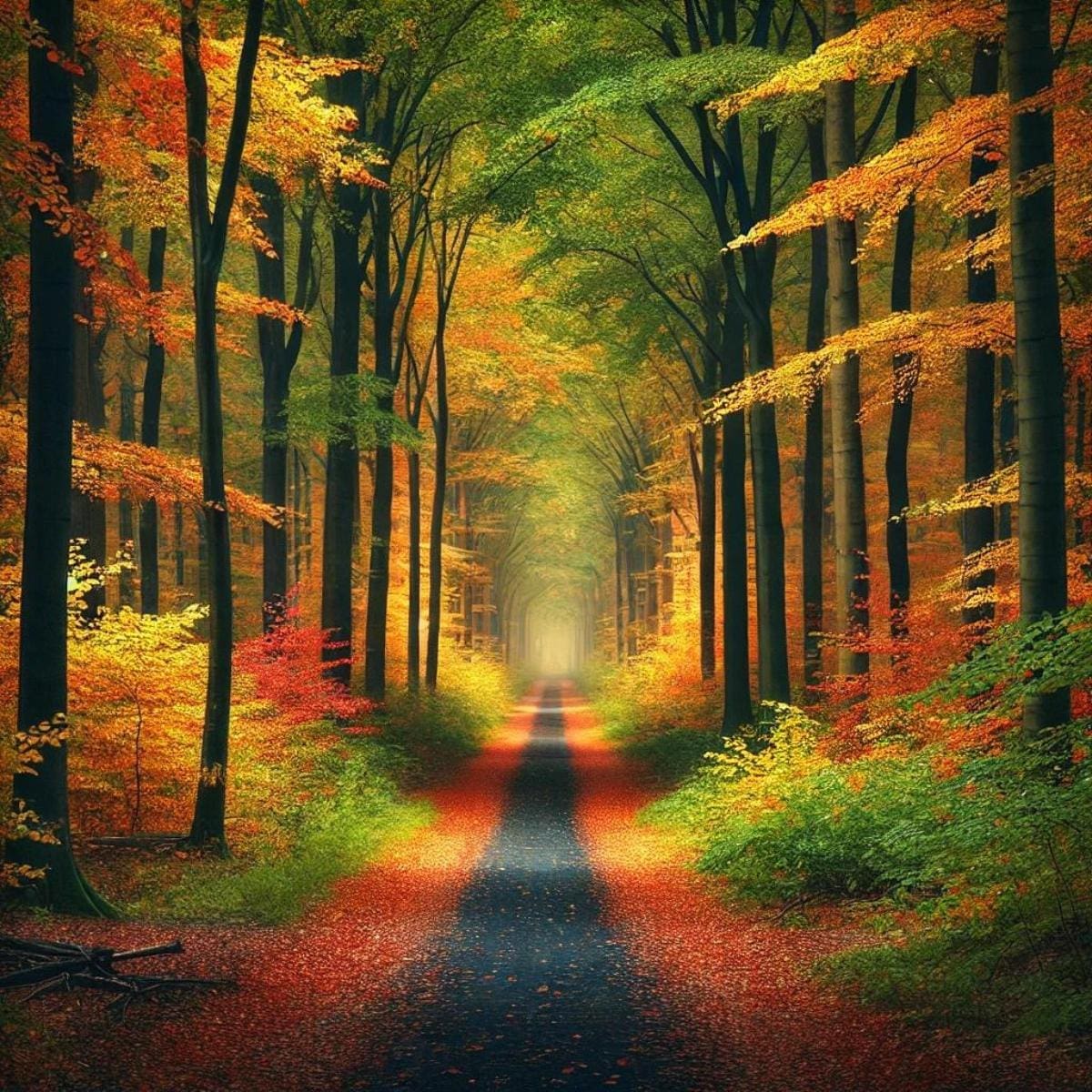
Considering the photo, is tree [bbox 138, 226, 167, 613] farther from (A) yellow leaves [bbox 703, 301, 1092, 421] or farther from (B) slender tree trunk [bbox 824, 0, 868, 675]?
(B) slender tree trunk [bbox 824, 0, 868, 675]

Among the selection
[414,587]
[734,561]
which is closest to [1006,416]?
[734,561]

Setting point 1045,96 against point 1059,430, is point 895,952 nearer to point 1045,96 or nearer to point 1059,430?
point 1059,430

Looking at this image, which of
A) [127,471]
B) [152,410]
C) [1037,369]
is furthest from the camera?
[152,410]

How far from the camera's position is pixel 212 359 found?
38.0 ft

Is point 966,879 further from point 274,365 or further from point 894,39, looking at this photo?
point 274,365

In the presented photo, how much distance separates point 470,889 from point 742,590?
9.09 meters

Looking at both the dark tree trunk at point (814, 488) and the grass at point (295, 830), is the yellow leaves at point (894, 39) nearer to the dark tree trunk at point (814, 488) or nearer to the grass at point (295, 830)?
the dark tree trunk at point (814, 488)

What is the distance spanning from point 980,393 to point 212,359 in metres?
10.9

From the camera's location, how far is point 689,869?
40.9ft

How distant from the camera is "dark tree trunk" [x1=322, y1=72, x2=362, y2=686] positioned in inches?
769

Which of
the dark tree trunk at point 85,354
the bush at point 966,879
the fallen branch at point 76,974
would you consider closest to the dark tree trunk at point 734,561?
the bush at point 966,879

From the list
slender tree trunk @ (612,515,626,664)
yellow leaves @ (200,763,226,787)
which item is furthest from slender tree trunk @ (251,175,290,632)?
slender tree trunk @ (612,515,626,664)

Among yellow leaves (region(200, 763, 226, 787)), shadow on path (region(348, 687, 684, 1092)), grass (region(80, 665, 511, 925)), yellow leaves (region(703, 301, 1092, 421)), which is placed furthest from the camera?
yellow leaves (region(703, 301, 1092, 421))

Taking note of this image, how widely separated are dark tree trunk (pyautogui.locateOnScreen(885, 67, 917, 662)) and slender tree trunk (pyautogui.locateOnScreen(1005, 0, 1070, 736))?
19.6 ft
